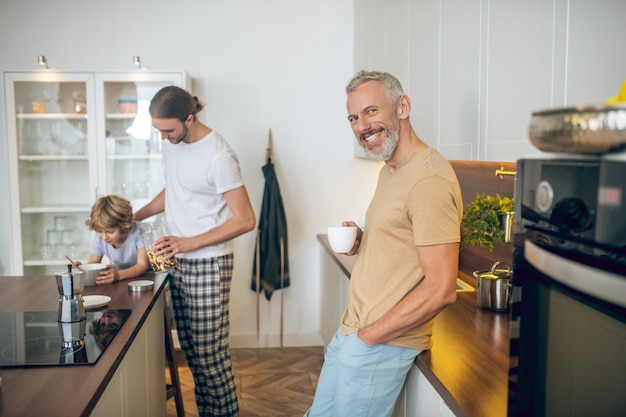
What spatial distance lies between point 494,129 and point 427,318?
623mm

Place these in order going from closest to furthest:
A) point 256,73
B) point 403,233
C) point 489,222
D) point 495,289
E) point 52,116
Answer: point 403,233, point 489,222, point 495,289, point 52,116, point 256,73

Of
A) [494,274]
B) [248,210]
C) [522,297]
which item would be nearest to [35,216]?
[248,210]

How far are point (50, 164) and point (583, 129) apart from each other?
3963 millimetres

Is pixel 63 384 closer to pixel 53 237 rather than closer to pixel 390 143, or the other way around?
pixel 390 143

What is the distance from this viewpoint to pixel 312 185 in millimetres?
4410

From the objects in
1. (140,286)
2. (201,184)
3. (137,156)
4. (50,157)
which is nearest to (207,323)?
(140,286)

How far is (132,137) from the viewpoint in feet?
13.2

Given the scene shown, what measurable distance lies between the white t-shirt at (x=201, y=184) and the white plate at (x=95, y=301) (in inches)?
23.8

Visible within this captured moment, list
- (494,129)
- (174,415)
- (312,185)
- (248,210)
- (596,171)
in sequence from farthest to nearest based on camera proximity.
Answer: (312,185)
(174,415)
(248,210)
(494,129)
(596,171)

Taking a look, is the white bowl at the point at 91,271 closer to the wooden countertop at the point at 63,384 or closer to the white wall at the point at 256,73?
the wooden countertop at the point at 63,384

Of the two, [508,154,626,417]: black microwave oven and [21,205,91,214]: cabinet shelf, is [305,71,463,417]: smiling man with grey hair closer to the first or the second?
[508,154,626,417]: black microwave oven

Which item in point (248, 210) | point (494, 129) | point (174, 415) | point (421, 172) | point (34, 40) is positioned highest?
point (34, 40)

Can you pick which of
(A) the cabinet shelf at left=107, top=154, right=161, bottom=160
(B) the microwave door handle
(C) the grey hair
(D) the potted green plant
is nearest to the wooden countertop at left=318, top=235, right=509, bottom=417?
(D) the potted green plant

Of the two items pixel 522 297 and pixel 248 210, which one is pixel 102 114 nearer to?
pixel 248 210
